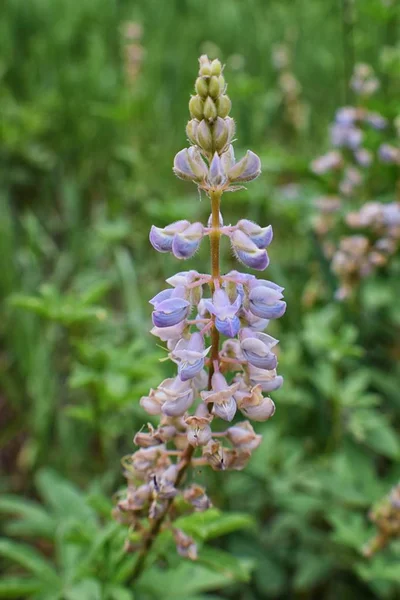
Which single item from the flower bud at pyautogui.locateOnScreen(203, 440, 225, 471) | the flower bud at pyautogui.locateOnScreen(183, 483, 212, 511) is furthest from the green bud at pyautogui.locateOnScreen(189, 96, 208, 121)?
the flower bud at pyautogui.locateOnScreen(183, 483, 212, 511)

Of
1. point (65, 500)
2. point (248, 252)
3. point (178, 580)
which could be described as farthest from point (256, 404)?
point (65, 500)

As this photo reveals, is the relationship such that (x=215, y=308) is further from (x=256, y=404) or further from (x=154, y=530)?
(x=154, y=530)

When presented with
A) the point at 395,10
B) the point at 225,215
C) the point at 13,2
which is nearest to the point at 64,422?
the point at 225,215

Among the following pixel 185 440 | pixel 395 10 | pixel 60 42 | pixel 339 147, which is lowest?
pixel 185 440

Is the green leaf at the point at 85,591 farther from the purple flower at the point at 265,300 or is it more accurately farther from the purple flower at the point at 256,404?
the purple flower at the point at 265,300

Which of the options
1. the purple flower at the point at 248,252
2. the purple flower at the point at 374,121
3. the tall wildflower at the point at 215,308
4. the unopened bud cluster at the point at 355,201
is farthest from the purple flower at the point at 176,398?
the purple flower at the point at 374,121

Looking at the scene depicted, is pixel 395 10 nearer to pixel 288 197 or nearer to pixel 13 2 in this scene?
pixel 288 197
